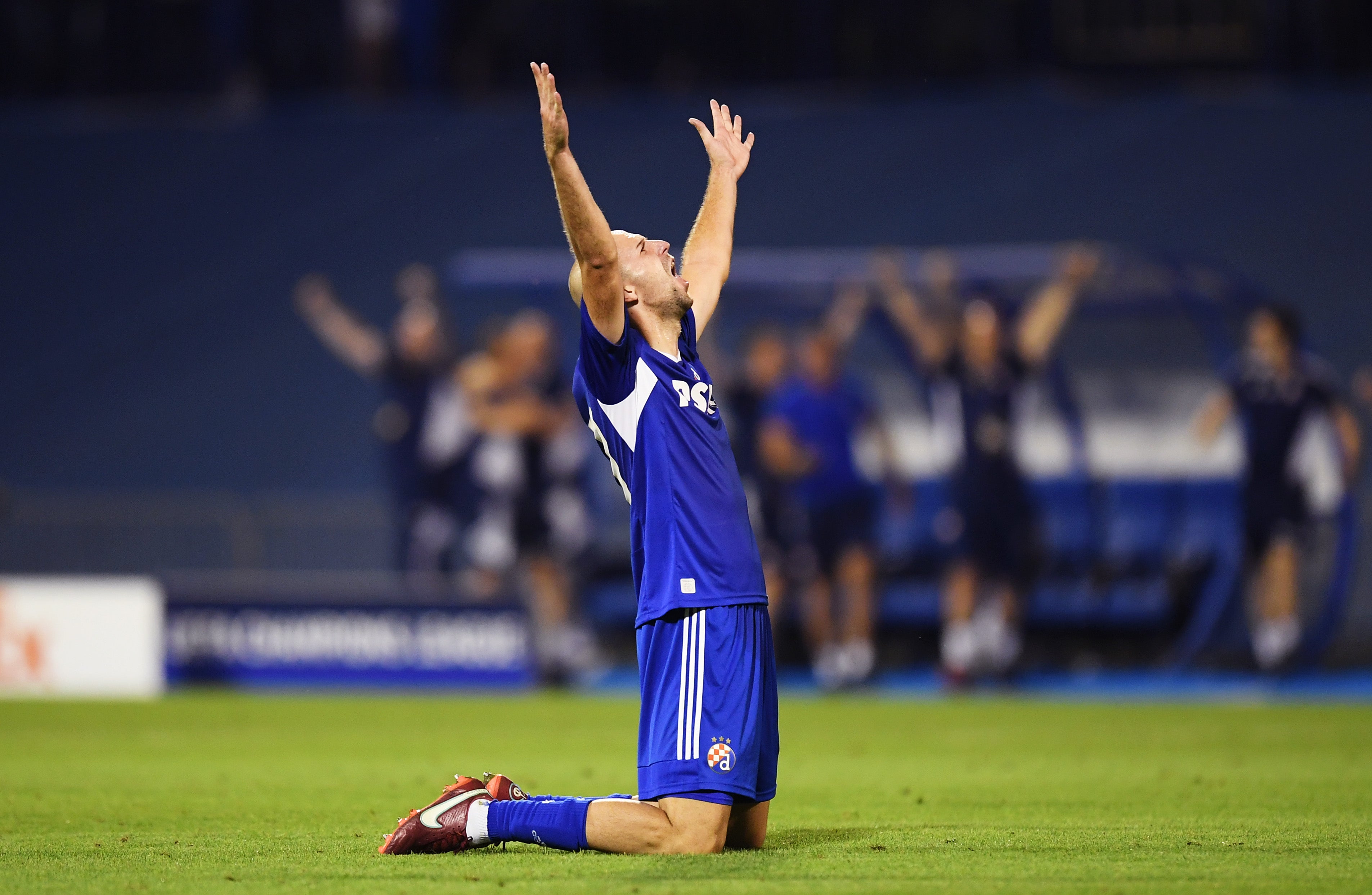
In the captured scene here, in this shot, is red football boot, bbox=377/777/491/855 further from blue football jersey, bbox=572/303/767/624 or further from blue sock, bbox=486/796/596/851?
blue football jersey, bbox=572/303/767/624

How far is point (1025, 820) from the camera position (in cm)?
766

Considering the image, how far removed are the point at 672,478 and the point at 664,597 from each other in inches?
16.8

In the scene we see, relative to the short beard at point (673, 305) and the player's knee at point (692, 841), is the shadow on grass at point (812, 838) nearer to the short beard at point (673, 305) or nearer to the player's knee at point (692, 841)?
the player's knee at point (692, 841)

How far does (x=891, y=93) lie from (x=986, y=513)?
33.6ft

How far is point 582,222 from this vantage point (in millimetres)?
6004

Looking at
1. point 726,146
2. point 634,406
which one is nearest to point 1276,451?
point 726,146

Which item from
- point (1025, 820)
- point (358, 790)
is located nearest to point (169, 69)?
point (358, 790)

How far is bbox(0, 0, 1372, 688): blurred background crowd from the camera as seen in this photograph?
663 inches

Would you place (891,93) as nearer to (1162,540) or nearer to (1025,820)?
(1162,540)

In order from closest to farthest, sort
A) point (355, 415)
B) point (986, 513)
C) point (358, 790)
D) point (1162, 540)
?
point (358, 790)
point (986, 513)
point (1162, 540)
point (355, 415)

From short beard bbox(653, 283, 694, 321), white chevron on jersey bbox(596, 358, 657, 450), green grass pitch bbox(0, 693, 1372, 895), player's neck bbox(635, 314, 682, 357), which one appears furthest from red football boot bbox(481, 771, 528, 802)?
short beard bbox(653, 283, 694, 321)

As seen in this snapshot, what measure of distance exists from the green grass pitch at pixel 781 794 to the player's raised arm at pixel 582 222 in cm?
193

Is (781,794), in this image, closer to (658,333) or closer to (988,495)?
(658,333)

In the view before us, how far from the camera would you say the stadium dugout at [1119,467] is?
17.0 meters
